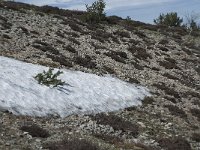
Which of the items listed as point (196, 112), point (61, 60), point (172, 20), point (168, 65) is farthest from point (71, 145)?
point (172, 20)

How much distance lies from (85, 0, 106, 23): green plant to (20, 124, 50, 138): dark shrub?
3765 centimetres

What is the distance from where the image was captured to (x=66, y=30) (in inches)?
1665

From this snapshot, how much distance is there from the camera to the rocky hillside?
659 inches

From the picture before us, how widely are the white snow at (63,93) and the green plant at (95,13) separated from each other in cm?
2423

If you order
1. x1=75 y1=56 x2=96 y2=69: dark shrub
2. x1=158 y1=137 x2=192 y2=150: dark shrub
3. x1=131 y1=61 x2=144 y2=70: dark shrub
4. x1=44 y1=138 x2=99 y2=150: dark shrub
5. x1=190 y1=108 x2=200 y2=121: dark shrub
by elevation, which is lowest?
x1=190 y1=108 x2=200 y2=121: dark shrub

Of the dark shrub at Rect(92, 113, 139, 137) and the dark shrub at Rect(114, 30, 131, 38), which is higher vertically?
the dark shrub at Rect(114, 30, 131, 38)

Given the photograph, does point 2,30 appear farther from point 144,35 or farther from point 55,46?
point 144,35

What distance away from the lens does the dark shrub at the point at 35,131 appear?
51.5 feet

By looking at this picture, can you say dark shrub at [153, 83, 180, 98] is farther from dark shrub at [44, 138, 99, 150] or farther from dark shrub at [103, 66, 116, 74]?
dark shrub at [44, 138, 99, 150]

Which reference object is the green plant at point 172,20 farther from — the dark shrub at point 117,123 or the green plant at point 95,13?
the dark shrub at point 117,123

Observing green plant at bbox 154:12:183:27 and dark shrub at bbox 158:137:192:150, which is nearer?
dark shrub at bbox 158:137:192:150

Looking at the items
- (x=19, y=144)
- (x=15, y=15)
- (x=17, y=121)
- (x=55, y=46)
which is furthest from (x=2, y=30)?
(x=19, y=144)

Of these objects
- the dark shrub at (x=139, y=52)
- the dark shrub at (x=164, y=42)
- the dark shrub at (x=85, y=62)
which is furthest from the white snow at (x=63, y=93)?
the dark shrub at (x=164, y=42)

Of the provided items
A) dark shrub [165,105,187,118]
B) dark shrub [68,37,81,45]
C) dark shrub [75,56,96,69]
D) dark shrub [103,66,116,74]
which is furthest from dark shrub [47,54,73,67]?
dark shrub [165,105,187,118]
